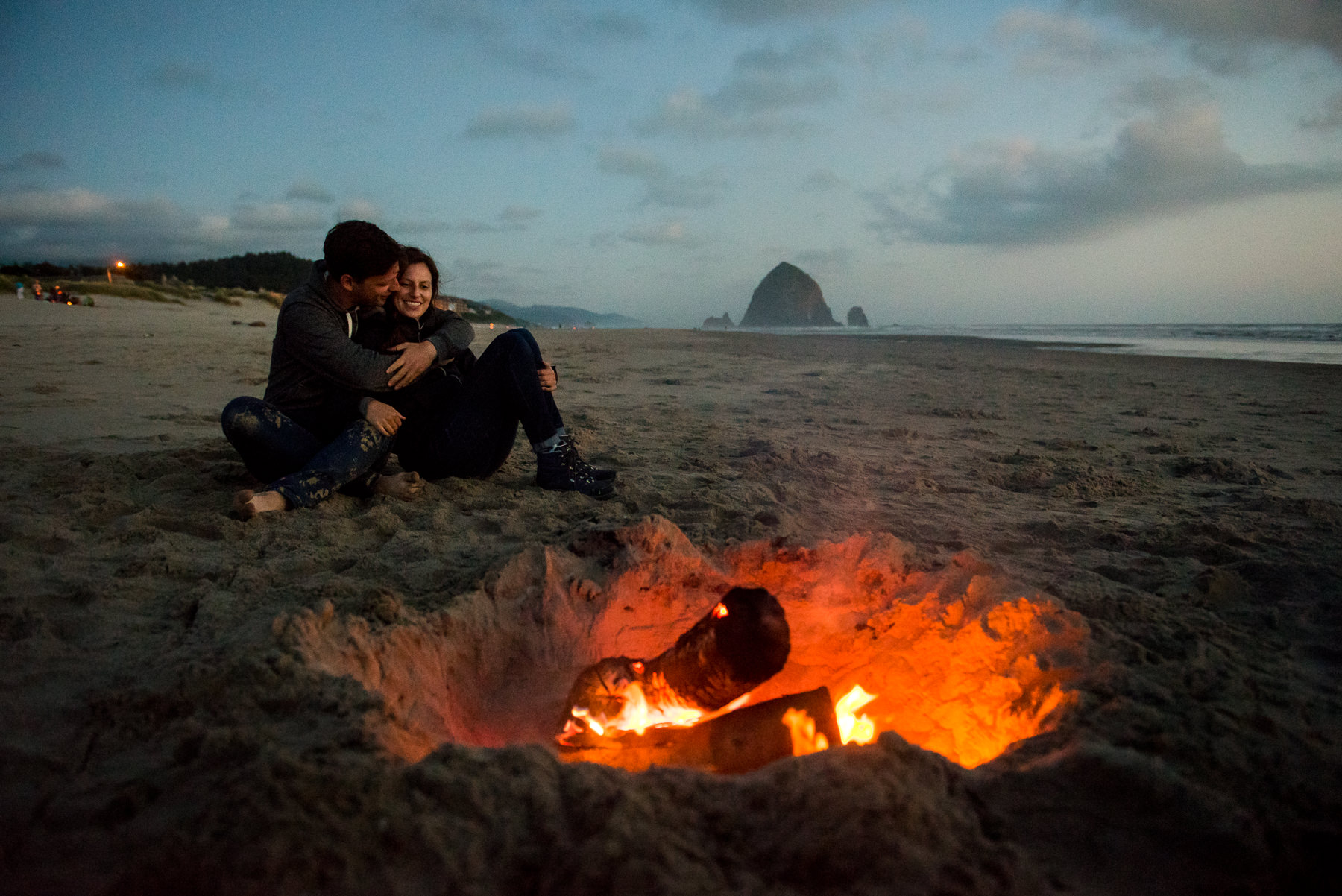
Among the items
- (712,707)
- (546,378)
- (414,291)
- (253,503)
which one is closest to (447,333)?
(414,291)

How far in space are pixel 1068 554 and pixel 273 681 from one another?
2.65m

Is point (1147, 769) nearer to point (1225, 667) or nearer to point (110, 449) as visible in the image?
point (1225, 667)

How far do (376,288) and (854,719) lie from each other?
8.29ft

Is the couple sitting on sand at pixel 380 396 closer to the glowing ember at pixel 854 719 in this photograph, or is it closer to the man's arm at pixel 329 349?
the man's arm at pixel 329 349

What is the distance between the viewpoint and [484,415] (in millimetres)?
3098

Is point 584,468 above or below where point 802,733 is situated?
above

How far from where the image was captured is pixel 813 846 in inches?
42.7

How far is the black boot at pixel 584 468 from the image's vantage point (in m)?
3.15

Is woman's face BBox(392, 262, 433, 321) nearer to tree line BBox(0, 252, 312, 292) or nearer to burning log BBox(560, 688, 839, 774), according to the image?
burning log BBox(560, 688, 839, 774)

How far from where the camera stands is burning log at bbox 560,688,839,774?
2.16m

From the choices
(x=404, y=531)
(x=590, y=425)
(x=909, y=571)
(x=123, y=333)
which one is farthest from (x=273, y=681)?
(x=123, y=333)

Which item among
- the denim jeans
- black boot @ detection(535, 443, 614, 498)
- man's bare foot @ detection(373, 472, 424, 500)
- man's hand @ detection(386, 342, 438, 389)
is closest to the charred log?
black boot @ detection(535, 443, 614, 498)

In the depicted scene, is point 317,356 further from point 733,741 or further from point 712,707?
point 733,741

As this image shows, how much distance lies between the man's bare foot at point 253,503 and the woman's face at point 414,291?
98cm
